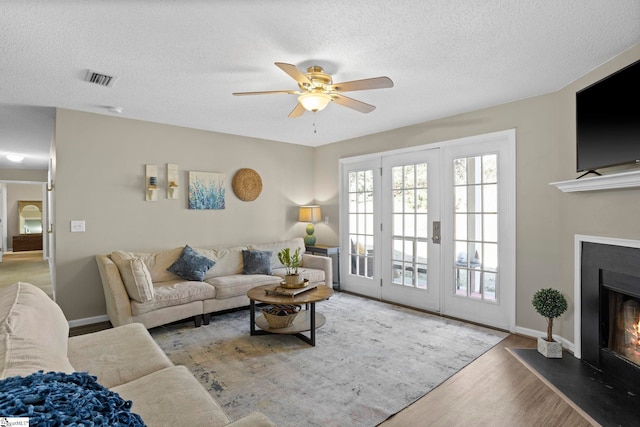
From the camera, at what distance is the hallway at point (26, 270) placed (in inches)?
255

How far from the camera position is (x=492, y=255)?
380 cm

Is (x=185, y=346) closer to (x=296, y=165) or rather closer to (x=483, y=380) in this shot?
(x=483, y=380)

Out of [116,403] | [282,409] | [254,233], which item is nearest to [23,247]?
[254,233]

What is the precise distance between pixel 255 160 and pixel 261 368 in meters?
3.40

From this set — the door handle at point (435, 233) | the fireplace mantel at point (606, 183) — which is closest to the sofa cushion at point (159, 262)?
the door handle at point (435, 233)

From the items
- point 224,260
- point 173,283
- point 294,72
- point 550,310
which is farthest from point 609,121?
point 173,283

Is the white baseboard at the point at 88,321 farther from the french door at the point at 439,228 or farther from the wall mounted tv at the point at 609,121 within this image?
the wall mounted tv at the point at 609,121

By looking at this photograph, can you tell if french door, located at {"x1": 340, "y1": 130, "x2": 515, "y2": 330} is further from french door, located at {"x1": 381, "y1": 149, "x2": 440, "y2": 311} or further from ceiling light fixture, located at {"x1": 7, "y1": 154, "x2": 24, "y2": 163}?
ceiling light fixture, located at {"x1": 7, "y1": 154, "x2": 24, "y2": 163}

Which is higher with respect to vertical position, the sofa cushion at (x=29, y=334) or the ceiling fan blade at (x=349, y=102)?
the ceiling fan blade at (x=349, y=102)

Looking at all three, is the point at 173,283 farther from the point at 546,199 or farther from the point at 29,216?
the point at 29,216

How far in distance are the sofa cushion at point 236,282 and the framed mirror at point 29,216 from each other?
11.4 m

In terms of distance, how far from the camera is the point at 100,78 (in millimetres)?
2891

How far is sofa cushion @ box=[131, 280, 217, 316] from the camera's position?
11.1 ft

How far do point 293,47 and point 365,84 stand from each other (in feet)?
1.88
